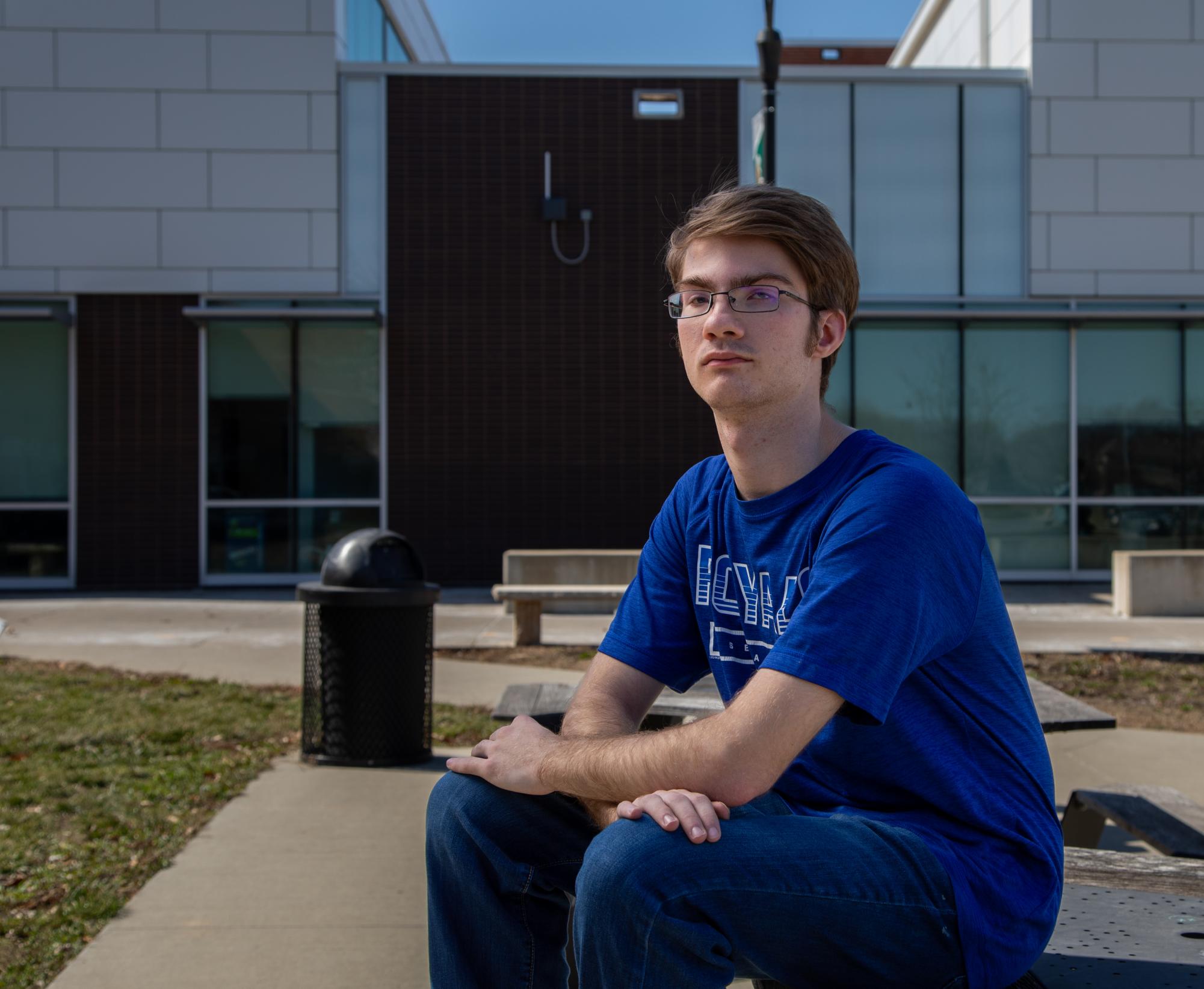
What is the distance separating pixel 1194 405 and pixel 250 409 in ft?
41.2

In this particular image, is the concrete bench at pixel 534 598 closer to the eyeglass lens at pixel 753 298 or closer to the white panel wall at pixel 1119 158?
the eyeglass lens at pixel 753 298

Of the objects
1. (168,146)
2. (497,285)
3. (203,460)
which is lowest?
(203,460)

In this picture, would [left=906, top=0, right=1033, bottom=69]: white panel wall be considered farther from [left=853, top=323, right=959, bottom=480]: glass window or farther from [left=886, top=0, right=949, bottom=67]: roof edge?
[left=853, top=323, right=959, bottom=480]: glass window

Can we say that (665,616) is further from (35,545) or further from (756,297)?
(35,545)

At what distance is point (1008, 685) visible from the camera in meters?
1.96

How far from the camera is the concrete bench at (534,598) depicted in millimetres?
9820

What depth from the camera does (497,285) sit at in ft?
51.6

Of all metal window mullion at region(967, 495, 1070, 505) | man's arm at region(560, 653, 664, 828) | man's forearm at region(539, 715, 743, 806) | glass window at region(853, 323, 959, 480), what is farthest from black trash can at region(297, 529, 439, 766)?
metal window mullion at region(967, 495, 1070, 505)

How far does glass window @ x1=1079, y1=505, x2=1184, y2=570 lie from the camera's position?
16047mm

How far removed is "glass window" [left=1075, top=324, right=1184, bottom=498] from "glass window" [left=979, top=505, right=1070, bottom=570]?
1.79ft

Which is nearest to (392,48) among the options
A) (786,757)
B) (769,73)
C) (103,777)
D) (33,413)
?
(33,413)

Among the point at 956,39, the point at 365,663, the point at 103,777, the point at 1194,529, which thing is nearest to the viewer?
the point at 103,777

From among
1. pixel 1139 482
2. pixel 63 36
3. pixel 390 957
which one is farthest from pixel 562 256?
pixel 390 957

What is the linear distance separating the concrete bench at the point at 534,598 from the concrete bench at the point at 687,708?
490 cm
